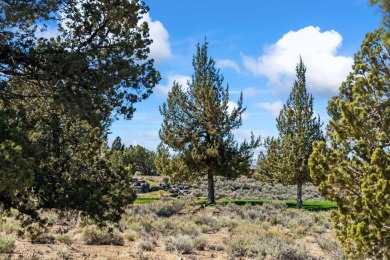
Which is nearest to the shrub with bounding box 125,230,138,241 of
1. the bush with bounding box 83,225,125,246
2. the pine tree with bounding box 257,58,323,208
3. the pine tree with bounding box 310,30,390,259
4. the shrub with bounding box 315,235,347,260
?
the bush with bounding box 83,225,125,246

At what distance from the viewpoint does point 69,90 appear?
8.90 metres

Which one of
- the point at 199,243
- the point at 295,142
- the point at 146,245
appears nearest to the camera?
the point at 146,245

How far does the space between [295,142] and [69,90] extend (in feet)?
79.9

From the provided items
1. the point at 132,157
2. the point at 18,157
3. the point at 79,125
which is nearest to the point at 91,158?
the point at 79,125

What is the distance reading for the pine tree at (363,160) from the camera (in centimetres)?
711

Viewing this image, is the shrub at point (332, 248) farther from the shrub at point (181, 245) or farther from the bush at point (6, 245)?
the bush at point (6, 245)

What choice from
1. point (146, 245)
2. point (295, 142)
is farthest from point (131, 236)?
point (295, 142)

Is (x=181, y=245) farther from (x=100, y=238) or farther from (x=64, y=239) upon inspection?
(x=64, y=239)

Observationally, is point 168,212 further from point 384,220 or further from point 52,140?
point 384,220

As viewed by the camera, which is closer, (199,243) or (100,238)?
(199,243)

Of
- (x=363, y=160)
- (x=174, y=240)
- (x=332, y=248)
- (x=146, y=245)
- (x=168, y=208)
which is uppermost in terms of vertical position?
(x=363, y=160)

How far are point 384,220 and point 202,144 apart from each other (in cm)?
2382

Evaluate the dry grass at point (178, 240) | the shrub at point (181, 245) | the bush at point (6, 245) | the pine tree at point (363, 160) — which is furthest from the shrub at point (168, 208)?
the pine tree at point (363, 160)

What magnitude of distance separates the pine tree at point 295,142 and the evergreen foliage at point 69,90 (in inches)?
828
